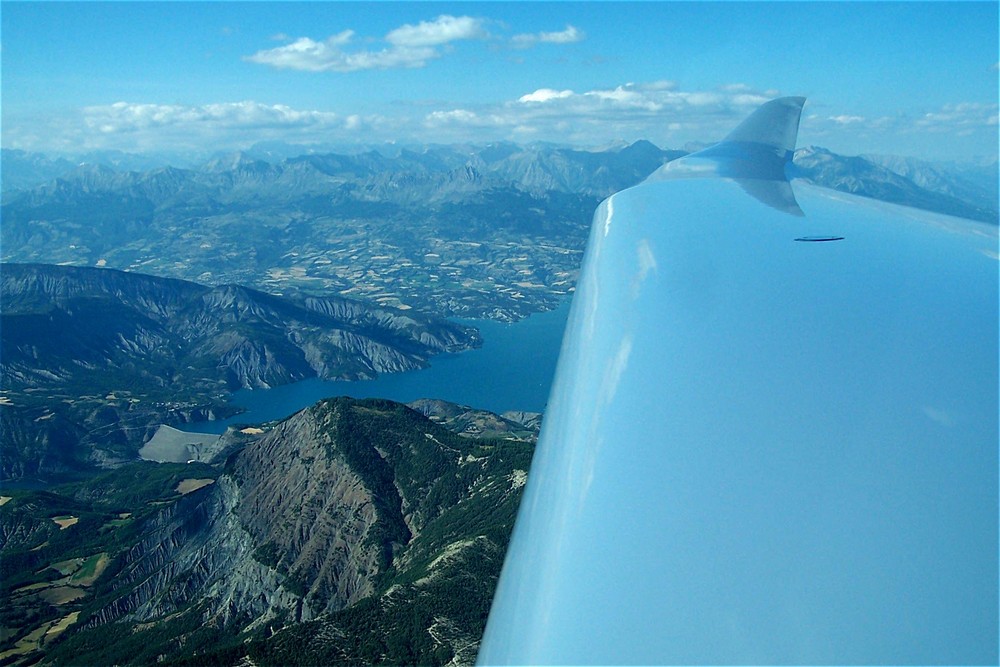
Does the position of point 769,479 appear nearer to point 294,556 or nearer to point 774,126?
point 774,126

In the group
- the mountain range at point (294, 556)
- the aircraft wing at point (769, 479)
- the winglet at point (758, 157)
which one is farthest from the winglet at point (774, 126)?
the mountain range at point (294, 556)

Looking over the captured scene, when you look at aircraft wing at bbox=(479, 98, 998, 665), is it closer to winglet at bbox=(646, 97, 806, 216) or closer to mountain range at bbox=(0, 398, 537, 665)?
winglet at bbox=(646, 97, 806, 216)

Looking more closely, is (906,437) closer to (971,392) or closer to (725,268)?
(971,392)

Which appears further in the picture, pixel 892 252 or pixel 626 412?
pixel 892 252

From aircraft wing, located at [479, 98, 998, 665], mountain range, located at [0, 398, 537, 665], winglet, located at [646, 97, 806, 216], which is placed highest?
winglet, located at [646, 97, 806, 216]

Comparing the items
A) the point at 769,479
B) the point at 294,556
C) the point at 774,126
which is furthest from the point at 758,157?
the point at 294,556

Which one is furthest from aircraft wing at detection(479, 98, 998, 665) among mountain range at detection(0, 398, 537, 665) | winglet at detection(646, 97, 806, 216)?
mountain range at detection(0, 398, 537, 665)

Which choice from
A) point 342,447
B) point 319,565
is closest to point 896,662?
point 319,565

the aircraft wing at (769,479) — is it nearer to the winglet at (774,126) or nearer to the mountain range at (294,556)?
the winglet at (774,126)

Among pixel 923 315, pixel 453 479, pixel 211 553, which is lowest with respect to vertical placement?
pixel 211 553
